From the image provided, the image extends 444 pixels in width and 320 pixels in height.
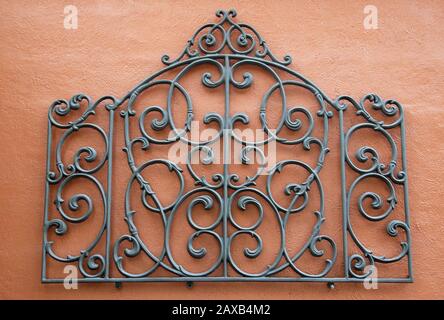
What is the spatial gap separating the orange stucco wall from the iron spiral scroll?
0.18 ft

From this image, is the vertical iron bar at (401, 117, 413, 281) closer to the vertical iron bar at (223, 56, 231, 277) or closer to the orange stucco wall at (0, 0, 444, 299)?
the orange stucco wall at (0, 0, 444, 299)

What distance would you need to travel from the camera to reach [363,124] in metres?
1.65

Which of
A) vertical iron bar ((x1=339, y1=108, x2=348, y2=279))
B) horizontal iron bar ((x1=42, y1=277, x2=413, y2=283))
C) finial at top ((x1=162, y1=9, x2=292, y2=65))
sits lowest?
horizontal iron bar ((x1=42, y1=277, x2=413, y2=283))

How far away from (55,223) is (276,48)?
90cm

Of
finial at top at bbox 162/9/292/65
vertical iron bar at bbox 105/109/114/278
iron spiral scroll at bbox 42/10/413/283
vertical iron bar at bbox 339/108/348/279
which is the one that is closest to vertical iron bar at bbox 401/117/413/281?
iron spiral scroll at bbox 42/10/413/283

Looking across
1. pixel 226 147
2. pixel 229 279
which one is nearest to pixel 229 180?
pixel 226 147

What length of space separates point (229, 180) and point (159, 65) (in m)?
0.45

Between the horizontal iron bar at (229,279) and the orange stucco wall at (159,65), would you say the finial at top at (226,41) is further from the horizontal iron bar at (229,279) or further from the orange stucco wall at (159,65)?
the horizontal iron bar at (229,279)

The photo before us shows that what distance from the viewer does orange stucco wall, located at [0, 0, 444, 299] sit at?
1639 millimetres

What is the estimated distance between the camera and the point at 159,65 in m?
1.72

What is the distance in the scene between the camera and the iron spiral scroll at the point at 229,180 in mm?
1594

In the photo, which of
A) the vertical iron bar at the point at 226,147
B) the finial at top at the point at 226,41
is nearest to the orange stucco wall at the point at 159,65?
the finial at top at the point at 226,41

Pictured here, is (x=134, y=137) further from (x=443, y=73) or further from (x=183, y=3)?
(x=443, y=73)

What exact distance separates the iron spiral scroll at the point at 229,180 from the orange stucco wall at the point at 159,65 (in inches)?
2.2
